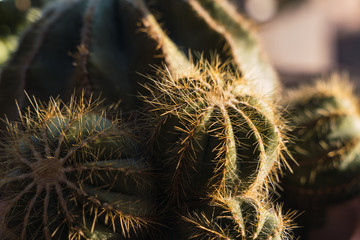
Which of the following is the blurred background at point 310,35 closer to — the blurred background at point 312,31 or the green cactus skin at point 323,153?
the blurred background at point 312,31

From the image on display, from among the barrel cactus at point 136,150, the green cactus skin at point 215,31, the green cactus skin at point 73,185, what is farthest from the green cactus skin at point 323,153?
the green cactus skin at point 73,185

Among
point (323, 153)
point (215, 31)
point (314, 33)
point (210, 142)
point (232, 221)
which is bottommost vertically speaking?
point (314, 33)

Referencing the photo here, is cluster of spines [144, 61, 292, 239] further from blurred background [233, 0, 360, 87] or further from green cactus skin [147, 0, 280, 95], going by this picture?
blurred background [233, 0, 360, 87]

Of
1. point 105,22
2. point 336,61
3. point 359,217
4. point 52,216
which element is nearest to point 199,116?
point 52,216

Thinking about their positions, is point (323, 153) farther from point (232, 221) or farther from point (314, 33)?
point (314, 33)

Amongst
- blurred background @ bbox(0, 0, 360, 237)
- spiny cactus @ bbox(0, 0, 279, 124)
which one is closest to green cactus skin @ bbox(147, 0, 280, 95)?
spiny cactus @ bbox(0, 0, 279, 124)

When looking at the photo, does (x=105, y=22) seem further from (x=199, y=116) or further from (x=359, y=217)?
(x=359, y=217)

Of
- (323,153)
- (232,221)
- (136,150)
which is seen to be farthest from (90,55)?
(323,153)
